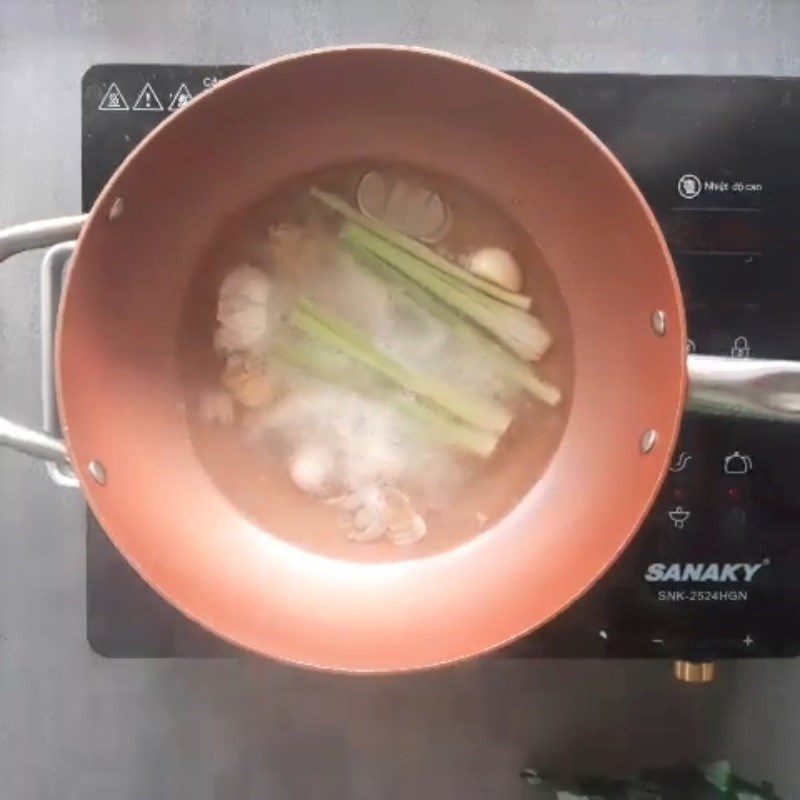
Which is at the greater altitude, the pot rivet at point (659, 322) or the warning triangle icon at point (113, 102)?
the warning triangle icon at point (113, 102)

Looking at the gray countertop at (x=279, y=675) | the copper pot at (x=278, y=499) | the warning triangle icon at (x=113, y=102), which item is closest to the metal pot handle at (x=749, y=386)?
the copper pot at (x=278, y=499)

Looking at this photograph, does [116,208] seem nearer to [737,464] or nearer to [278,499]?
[278,499]

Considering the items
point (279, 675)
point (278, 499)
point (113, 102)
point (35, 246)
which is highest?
point (113, 102)

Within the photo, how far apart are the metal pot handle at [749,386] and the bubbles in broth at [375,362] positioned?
0.15 meters

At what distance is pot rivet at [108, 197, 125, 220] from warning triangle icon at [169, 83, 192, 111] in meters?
0.08

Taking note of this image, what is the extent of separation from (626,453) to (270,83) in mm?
304

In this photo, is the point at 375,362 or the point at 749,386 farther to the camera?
the point at 375,362

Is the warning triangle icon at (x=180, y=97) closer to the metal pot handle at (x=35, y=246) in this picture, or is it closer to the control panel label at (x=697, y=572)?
the metal pot handle at (x=35, y=246)

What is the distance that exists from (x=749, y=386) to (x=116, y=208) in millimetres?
364

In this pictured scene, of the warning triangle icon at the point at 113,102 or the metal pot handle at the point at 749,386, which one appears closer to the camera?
the metal pot handle at the point at 749,386

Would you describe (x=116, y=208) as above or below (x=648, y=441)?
above

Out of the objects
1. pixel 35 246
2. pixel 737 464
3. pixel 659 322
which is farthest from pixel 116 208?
pixel 737 464

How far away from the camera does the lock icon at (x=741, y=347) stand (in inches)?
27.0

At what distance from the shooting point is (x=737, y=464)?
696 mm
